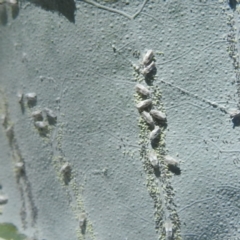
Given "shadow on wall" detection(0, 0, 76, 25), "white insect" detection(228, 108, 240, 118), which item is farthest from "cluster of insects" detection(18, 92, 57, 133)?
"white insect" detection(228, 108, 240, 118)

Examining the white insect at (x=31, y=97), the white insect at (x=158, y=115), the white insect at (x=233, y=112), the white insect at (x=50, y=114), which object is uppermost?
the white insect at (x=233, y=112)

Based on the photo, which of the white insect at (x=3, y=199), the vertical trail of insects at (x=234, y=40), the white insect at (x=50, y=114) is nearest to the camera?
the vertical trail of insects at (x=234, y=40)

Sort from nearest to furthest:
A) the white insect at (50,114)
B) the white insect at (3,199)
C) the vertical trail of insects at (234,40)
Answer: the vertical trail of insects at (234,40)
the white insect at (50,114)
the white insect at (3,199)

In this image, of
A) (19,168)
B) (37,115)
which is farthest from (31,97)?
(19,168)

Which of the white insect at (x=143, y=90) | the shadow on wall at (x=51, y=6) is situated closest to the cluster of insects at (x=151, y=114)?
the white insect at (x=143, y=90)

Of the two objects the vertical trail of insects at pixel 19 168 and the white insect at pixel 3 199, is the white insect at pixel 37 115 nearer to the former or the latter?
the vertical trail of insects at pixel 19 168

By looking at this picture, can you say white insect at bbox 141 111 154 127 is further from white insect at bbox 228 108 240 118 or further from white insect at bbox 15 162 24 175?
white insect at bbox 15 162 24 175
